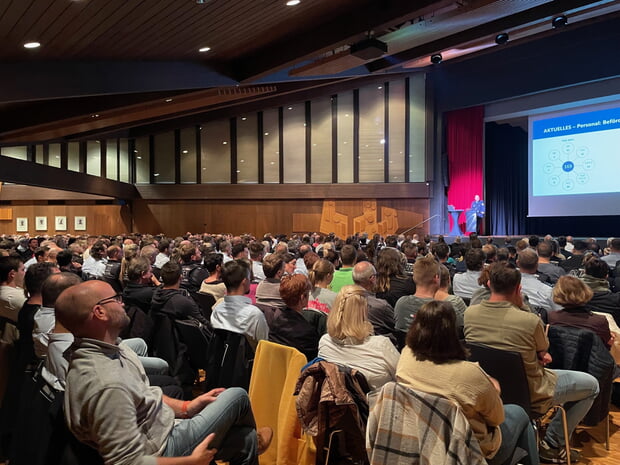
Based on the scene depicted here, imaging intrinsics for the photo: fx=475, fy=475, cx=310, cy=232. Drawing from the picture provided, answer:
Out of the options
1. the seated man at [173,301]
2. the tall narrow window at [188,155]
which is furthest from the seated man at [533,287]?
the tall narrow window at [188,155]

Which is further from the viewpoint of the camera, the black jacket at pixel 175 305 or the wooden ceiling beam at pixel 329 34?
the wooden ceiling beam at pixel 329 34

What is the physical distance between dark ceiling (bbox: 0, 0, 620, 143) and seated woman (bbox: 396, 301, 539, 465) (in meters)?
4.95

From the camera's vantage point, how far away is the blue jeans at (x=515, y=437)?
2.23 meters

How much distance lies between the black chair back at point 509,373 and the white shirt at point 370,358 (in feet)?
1.94

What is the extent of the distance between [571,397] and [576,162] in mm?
13559

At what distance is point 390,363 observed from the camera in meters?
2.56

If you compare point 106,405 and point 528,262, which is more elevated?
point 528,262


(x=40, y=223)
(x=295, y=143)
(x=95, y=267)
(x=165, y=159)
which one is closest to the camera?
(x=95, y=267)

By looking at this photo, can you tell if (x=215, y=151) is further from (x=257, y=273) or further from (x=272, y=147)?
(x=257, y=273)

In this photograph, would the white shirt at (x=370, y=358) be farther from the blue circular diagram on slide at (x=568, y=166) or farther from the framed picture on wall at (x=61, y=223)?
the framed picture on wall at (x=61, y=223)

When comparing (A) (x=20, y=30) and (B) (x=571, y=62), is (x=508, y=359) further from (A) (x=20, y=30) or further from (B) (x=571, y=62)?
(B) (x=571, y=62)

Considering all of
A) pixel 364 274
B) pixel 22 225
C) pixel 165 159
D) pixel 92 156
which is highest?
pixel 92 156

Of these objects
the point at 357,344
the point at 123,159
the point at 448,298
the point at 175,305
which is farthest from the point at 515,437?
the point at 123,159

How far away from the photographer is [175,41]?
6852 millimetres
